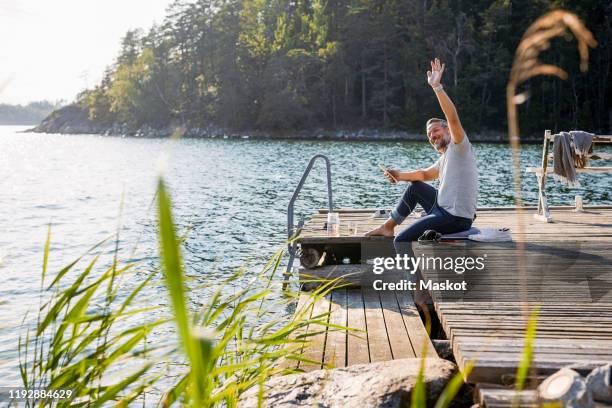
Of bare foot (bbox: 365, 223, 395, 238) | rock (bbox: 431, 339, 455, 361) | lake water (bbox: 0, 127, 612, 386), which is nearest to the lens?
rock (bbox: 431, 339, 455, 361)

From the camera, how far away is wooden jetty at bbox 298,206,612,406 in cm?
293

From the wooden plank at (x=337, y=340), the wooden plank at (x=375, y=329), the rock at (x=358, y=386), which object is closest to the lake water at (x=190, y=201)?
the rock at (x=358, y=386)

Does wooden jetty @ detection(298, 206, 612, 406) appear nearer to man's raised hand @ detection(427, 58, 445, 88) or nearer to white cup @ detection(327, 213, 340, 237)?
white cup @ detection(327, 213, 340, 237)

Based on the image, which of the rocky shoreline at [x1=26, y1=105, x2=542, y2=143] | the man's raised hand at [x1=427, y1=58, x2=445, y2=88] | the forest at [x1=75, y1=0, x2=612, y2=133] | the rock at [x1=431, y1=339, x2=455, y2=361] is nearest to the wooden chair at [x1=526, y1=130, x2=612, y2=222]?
the man's raised hand at [x1=427, y1=58, x2=445, y2=88]

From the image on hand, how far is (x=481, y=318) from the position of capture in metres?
3.70

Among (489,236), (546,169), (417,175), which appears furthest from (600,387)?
(546,169)

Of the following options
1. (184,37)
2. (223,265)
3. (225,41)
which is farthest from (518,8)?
(223,265)

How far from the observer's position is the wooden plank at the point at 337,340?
379 centimetres

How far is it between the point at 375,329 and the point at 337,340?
1.40 feet

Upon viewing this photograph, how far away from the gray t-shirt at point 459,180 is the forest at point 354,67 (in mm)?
43716

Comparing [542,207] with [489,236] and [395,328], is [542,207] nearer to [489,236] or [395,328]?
[489,236]

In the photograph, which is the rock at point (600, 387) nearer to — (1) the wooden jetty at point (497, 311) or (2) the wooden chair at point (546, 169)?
(1) the wooden jetty at point (497, 311)

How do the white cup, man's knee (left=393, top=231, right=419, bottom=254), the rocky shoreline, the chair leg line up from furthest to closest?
the rocky shoreline → the chair leg → the white cup → man's knee (left=393, top=231, right=419, bottom=254)

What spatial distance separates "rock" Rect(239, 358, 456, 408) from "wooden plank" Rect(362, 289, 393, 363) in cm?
65
